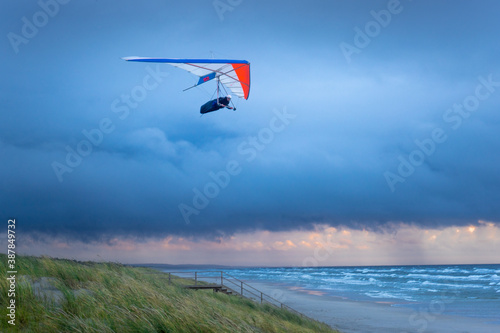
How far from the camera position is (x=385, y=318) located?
27031mm

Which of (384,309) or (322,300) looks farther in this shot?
(322,300)

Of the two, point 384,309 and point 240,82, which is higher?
point 240,82

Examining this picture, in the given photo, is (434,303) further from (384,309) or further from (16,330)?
(16,330)

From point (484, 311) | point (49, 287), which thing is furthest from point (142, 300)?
point (484, 311)

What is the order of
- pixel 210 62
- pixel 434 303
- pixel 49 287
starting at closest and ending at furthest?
pixel 49 287
pixel 210 62
pixel 434 303

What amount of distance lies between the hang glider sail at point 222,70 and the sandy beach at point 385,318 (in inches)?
610

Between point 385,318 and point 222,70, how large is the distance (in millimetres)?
18876

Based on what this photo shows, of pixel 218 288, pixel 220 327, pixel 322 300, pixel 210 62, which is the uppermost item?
pixel 210 62

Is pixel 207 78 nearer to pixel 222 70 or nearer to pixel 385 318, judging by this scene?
pixel 222 70

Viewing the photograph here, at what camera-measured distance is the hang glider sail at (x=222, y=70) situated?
2000cm

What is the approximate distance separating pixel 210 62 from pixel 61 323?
52.6 ft

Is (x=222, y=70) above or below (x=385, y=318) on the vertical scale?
above

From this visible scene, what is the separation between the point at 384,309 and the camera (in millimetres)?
31609

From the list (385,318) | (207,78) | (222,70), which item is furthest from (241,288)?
(222,70)
